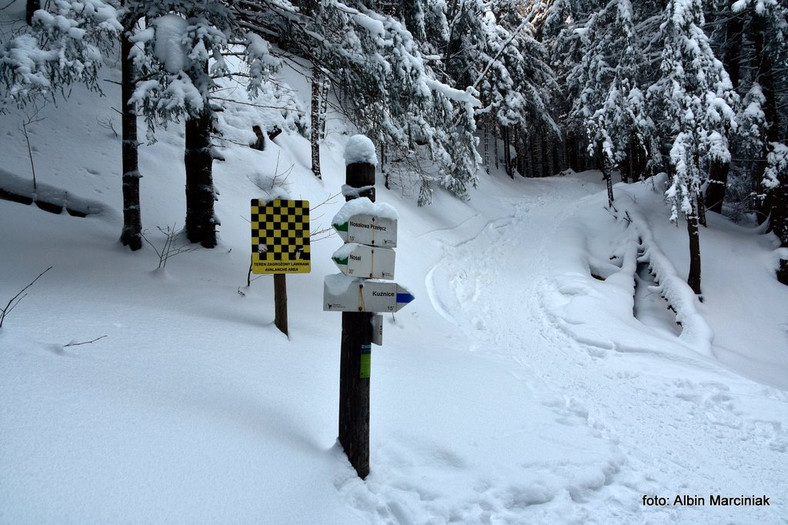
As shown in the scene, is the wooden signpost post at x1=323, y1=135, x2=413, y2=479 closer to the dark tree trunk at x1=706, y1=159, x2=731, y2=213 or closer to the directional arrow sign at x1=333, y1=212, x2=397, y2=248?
the directional arrow sign at x1=333, y1=212, x2=397, y2=248

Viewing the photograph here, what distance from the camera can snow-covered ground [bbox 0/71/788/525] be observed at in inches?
100

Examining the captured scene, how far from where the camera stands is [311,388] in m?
4.24

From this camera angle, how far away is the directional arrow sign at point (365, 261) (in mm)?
2955

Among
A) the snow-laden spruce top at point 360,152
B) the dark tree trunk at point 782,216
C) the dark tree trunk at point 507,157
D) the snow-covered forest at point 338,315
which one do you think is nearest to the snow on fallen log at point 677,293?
the snow-covered forest at point 338,315

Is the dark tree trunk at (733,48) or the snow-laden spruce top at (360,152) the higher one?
the dark tree trunk at (733,48)

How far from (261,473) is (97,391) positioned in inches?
49.0

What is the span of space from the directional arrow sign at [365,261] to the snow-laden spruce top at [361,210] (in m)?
0.19

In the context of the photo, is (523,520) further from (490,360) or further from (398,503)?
(490,360)

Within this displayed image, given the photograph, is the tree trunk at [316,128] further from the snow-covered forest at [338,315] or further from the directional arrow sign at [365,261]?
the directional arrow sign at [365,261]

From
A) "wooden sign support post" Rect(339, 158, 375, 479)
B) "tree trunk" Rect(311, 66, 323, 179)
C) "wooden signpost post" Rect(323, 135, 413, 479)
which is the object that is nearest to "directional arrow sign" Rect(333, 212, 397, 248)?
"wooden signpost post" Rect(323, 135, 413, 479)

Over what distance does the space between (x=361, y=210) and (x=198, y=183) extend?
16.4 ft

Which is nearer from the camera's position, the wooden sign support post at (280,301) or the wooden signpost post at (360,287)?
the wooden signpost post at (360,287)

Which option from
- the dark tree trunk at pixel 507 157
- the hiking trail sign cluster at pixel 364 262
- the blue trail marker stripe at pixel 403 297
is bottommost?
the blue trail marker stripe at pixel 403 297

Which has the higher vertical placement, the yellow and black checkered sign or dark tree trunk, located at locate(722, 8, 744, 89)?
dark tree trunk, located at locate(722, 8, 744, 89)
